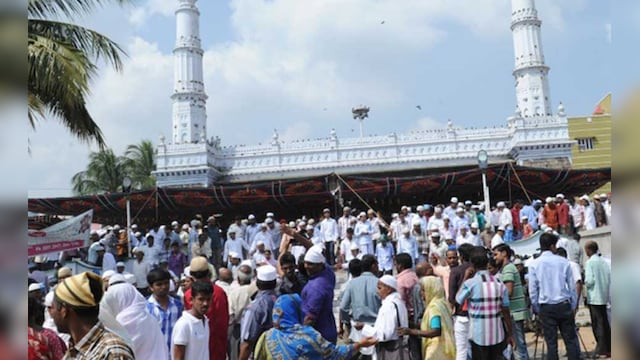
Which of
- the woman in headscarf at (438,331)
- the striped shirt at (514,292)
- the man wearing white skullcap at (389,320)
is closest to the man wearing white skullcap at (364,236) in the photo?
the striped shirt at (514,292)

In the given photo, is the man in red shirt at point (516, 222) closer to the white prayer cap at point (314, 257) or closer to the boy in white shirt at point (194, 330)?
the white prayer cap at point (314, 257)

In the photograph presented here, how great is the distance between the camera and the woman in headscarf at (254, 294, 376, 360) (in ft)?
10.5

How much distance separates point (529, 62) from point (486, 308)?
111 feet

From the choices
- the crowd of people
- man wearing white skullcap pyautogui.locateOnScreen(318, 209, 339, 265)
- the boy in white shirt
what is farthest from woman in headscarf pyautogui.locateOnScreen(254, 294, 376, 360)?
man wearing white skullcap pyautogui.locateOnScreen(318, 209, 339, 265)

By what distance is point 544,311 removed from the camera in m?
5.84

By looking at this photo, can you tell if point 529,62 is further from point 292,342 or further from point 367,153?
point 292,342

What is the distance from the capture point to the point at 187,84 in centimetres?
3456

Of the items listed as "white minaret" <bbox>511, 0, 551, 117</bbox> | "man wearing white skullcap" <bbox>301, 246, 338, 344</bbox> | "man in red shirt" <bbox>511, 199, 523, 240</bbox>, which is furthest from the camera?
"white minaret" <bbox>511, 0, 551, 117</bbox>

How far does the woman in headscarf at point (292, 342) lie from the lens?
10.5 ft

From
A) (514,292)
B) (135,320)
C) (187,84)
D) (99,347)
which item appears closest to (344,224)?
(514,292)

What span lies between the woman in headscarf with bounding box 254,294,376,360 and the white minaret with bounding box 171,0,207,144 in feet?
103

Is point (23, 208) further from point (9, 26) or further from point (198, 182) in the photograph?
point (198, 182)

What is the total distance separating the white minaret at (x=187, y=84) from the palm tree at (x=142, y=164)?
2.63 meters

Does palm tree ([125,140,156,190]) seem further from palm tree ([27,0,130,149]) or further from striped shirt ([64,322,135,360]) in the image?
striped shirt ([64,322,135,360])
